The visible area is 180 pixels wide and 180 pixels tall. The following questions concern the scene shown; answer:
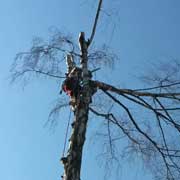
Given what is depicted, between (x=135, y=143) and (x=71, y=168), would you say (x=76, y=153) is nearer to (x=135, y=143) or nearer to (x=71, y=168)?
(x=71, y=168)

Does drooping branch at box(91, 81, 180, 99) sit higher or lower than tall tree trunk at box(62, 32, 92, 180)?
higher

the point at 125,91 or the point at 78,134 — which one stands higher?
the point at 125,91

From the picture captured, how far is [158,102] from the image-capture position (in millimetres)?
8492

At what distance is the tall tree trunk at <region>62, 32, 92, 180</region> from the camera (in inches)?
270

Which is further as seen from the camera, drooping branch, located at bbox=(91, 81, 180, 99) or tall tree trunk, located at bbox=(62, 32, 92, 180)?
drooping branch, located at bbox=(91, 81, 180, 99)

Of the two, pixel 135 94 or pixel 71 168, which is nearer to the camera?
pixel 71 168

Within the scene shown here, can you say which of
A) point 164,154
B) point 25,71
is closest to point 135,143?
point 164,154

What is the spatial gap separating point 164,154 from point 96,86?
5.45 feet

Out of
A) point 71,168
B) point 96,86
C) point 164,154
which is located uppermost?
point 96,86

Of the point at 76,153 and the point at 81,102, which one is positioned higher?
the point at 81,102

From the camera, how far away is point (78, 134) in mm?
7301

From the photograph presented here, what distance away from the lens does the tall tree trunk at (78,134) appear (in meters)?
6.87

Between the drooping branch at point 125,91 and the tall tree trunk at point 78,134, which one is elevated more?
the drooping branch at point 125,91

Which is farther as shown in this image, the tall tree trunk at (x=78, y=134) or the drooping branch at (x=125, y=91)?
the drooping branch at (x=125, y=91)
